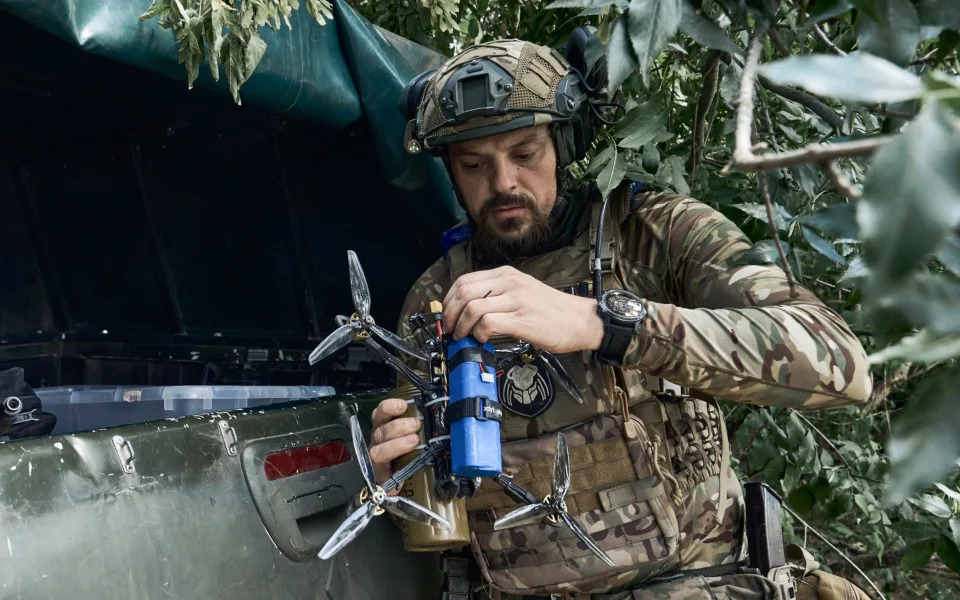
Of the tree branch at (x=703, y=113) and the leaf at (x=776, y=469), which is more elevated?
the tree branch at (x=703, y=113)

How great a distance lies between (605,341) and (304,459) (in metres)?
0.67

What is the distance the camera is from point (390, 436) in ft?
6.30

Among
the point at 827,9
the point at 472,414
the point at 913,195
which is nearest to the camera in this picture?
the point at 913,195

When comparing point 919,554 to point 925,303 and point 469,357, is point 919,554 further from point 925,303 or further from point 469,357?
point 925,303

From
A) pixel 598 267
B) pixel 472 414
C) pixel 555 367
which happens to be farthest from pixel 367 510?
pixel 598 267

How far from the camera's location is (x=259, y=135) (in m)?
2.61

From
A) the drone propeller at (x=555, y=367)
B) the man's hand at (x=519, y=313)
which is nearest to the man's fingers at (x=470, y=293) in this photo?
the man's hand at (x=519, y=313)

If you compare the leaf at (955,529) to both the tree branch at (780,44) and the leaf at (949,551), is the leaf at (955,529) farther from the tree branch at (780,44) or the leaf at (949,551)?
the tree branch at (780,44)

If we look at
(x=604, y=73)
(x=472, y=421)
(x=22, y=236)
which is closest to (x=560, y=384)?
(x=472, y=421)

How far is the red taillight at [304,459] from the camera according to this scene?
1.86 meters

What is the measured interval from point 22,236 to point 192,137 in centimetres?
74

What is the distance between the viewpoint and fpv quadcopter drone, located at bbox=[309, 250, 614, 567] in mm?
→ 1697

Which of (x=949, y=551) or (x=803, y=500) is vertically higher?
(x=949, y=551)

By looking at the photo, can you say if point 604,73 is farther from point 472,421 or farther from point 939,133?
point 939,133
